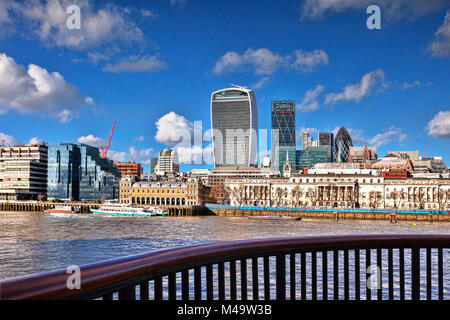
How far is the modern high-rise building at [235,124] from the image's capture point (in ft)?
638

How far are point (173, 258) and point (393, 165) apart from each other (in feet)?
483

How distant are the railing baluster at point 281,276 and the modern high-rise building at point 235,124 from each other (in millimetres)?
188077

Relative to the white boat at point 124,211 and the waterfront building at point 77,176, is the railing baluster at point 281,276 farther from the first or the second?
the waterfront building at point 77,176

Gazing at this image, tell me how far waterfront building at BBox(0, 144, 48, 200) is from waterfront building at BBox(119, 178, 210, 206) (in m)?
27.9

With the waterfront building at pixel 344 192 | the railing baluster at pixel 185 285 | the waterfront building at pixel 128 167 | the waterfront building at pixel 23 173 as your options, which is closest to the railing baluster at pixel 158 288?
the railing baluster at pixel 185 285

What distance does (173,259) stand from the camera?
2805 mm

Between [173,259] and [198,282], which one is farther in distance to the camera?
[198,282]

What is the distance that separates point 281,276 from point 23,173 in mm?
130094

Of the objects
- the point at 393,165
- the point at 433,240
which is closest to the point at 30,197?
the point at 393,165

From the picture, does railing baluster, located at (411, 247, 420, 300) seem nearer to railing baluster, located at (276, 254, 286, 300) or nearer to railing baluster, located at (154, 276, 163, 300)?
railing baluster, located at (276, 254, 286, 300)

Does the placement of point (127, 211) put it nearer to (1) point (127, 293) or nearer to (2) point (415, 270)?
(2) point (415, 270)

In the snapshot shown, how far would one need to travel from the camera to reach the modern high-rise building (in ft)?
638

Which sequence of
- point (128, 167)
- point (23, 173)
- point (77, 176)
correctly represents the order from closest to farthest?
point (23, 173), point (77, 176), point (128, 167)

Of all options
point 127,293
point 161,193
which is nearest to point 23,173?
point 161,193
